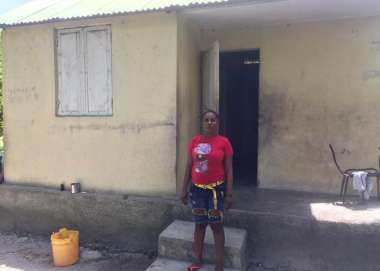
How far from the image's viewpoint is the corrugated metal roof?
4.57 m

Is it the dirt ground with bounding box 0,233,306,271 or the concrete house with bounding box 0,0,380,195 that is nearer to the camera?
the dirt ground with bounding box 0,233,306,271

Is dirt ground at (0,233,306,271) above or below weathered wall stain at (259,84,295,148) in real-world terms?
below

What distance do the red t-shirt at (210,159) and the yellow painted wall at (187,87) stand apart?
1142 millimetres

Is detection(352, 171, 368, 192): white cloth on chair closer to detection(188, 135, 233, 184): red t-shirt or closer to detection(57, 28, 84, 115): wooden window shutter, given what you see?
detection(188, 135, 233, 184): red t-shirt

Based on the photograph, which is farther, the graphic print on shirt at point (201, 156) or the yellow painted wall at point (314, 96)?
the yellow painted wall at point (314, 96)

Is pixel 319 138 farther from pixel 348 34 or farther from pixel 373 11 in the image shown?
pixel 373 11

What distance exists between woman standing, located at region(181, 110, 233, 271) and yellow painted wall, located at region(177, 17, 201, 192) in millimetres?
1129

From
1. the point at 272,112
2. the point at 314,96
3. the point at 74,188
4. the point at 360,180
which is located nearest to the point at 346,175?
the point at 360,180

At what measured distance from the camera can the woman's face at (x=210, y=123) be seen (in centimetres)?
370

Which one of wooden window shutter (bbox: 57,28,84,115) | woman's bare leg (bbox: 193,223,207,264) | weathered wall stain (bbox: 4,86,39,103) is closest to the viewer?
woman's bare leg (bbox: 193,223,207,264)

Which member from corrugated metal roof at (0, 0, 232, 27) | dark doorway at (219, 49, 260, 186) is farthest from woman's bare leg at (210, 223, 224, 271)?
dark doorway at (219, 49, 260, 186)

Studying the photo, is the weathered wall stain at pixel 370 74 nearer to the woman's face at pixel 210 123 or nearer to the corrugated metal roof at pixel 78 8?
the corrugated metal roof at pixel 78 8

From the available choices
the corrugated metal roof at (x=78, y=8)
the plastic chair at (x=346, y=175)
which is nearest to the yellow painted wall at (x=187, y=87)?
the corrugated metal roof at (x=78, y=8)

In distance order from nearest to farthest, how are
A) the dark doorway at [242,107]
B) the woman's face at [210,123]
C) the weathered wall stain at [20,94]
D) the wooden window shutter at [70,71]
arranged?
the woman's face at [210,123]
the wooden window shutter at [70,71]
the weathered wall stain at [20,94]
the dark doorway at [242,107]
